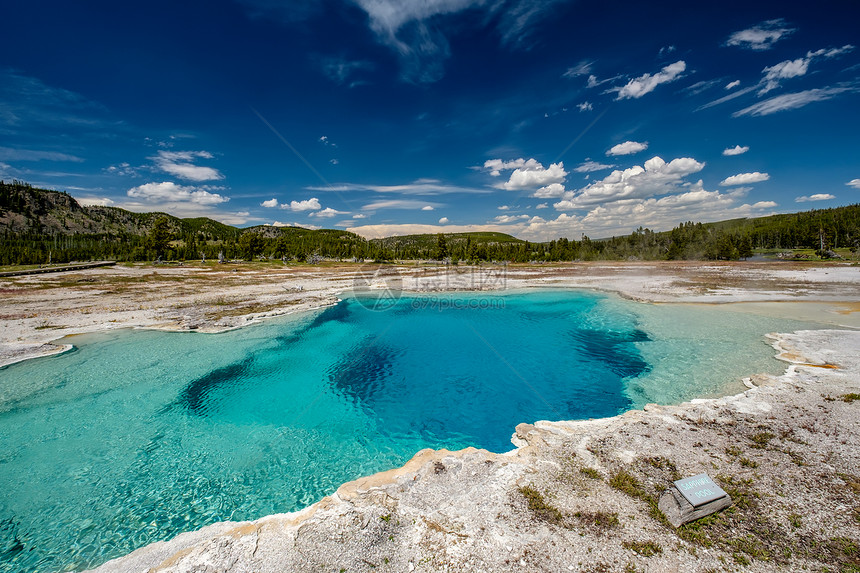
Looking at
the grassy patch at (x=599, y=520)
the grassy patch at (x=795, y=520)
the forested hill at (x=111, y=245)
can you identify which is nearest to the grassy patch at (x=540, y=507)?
the grassy patch at (x=599, y=520)

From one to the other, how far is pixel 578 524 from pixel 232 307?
33470 millimetres

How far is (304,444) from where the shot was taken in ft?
36.3

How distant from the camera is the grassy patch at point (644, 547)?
17.5 ft

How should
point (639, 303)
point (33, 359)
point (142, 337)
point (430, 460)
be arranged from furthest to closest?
point (639, 303), point (142, 337), point (33, 359), point (430, 460)

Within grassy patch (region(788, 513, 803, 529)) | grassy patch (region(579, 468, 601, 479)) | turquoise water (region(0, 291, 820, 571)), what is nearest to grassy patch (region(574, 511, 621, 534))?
grassy patch (region(579, 468, 601, 479))

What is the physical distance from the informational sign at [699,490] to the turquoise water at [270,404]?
5.39m

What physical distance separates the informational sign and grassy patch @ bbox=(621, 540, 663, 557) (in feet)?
3.75

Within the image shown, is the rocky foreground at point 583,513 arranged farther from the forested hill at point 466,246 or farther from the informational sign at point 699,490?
the forested hill at point 466,246

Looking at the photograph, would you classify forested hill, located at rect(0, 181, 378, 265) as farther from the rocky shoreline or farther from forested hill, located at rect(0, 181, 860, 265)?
the rocky shoreline

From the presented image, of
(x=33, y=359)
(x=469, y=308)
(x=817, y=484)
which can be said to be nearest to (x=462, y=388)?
(x=817, y=484)

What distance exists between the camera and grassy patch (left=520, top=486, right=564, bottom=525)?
6.21 m

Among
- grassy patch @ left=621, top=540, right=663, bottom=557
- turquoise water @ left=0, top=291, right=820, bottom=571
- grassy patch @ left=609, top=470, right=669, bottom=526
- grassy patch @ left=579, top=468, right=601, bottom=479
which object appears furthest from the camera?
turquoise water @ left=0, top=291, right=820, bottom=571

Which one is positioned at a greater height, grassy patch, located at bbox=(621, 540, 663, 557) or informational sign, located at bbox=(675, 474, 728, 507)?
informational sign, located at bbox=(675, 474, 728, 507)

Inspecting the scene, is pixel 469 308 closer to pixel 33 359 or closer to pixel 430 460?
pixel 430 460
